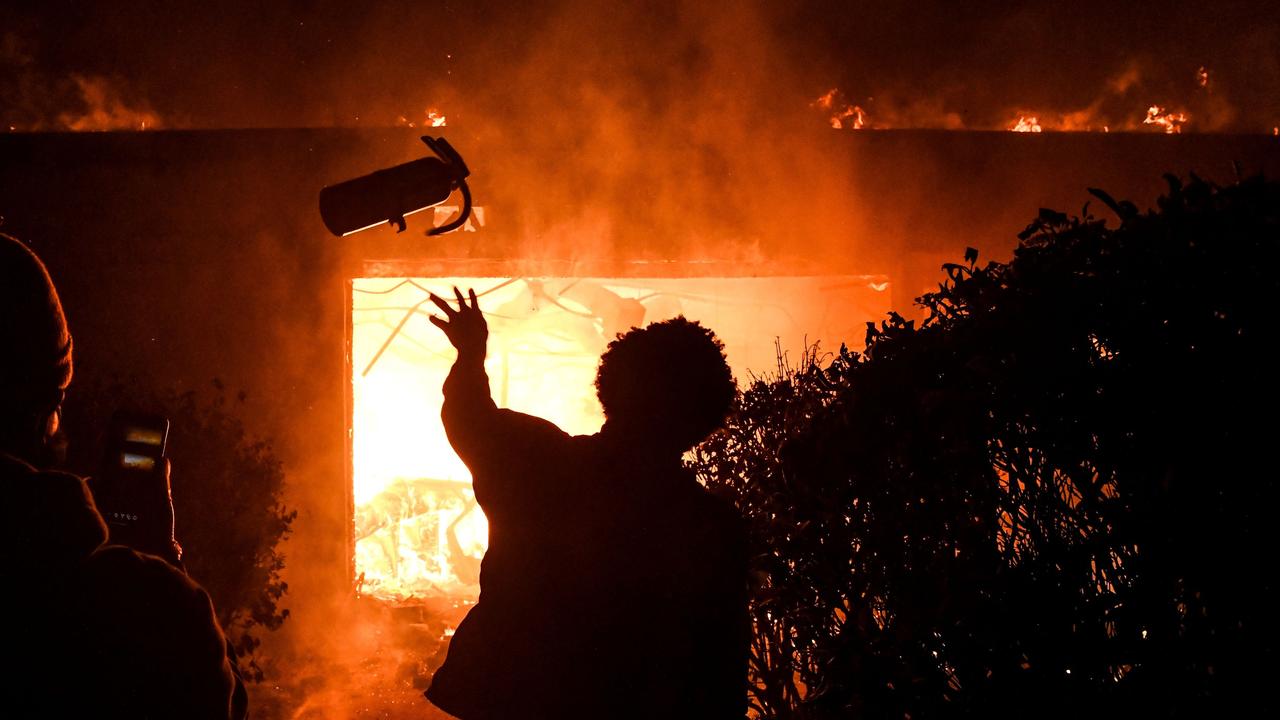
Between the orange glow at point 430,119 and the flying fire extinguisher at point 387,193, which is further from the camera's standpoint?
the orange glow at point 430,119

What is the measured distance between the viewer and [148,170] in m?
7.41

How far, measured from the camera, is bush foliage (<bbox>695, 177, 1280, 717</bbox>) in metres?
1.73

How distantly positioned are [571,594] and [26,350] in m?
1.18

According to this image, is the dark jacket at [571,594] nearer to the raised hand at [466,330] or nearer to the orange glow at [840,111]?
the raised hand at [466,330]

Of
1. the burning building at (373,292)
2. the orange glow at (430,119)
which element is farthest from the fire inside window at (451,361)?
the orange glow at (430,119)

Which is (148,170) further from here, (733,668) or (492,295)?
(733,668)

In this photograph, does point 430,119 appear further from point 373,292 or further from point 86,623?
point 86,623

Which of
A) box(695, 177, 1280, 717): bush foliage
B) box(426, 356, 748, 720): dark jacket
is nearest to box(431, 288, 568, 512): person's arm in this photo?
box(426, 356, 748, 720): dark jacket

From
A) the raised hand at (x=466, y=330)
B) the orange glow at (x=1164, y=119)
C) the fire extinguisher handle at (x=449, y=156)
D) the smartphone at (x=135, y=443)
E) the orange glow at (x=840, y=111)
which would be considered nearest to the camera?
the smartphone at (x=135, y=443)

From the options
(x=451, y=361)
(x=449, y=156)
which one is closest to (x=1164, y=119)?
(x=451, y=361)

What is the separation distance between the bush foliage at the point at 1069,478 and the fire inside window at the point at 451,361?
522cm

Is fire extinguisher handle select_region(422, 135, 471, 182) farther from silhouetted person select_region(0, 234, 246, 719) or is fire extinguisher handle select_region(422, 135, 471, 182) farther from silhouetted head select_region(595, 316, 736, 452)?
silhouetted person select_region(0, 234, 246, 719)

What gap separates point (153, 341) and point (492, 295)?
326cm

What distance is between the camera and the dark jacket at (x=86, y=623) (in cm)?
93
